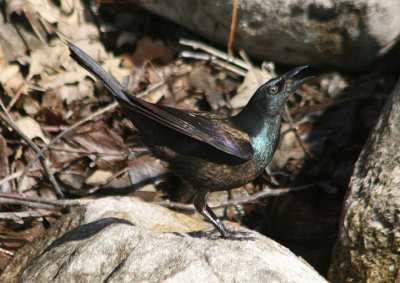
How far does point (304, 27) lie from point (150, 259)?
11.0ft

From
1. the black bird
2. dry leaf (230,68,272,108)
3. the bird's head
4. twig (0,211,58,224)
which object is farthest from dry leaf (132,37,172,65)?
the bird's head

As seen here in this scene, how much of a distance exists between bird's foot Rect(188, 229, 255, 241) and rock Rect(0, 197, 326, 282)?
5 centimetres

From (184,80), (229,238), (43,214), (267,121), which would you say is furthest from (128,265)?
(184,80)

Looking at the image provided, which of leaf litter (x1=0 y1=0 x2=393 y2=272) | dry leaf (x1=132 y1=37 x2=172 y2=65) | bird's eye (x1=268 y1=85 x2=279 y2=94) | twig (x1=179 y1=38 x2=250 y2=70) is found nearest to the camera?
bird's eye (x1=268 y1=85 x2=279 y2=94)

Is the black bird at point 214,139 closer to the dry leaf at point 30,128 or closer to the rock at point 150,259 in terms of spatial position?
the rock at point 150,259

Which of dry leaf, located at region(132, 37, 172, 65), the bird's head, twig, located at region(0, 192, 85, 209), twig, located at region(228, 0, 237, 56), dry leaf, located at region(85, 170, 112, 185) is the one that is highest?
twig, located at region(228, 0, 237, 56)

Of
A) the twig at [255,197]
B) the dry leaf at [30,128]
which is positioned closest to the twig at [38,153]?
the dry leaf at [30,128]

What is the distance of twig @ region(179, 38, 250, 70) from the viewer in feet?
19.9

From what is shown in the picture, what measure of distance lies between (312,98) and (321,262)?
206 cm

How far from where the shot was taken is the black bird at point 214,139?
3625 mm

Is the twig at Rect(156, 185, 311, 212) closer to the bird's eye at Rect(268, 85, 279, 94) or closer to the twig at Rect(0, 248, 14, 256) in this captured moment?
the bird's eye at Rect(268, 85, 279, 94)

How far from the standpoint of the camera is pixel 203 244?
338 centimetres

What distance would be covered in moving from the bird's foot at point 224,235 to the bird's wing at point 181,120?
1.90 feet

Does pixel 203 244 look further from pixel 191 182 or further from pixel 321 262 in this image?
pixel 321 262
